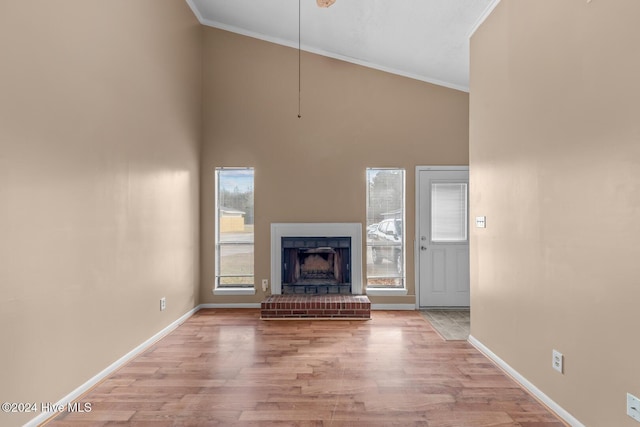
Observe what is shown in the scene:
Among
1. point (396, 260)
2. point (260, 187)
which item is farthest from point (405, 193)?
point (260, 187)

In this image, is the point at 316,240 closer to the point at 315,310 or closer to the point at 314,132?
the point at 315,310

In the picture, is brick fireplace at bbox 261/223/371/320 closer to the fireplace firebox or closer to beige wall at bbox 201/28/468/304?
the fireplace firebox

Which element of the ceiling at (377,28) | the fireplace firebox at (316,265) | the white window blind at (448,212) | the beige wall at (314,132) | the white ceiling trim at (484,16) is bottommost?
the fireplace firebox at (316,265)

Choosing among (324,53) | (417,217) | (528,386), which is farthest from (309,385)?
(324,53)

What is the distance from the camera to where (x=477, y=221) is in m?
3.38

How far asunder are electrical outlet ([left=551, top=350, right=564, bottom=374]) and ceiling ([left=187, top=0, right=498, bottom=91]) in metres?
2.92

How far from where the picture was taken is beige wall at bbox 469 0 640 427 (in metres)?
1.74

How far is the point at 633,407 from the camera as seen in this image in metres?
1.69

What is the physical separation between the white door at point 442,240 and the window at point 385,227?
26 cm

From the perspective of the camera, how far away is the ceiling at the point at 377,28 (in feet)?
11.3

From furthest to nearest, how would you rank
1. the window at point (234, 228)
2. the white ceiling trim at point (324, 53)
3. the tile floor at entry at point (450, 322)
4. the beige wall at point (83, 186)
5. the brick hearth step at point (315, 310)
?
the window at point (234, 228) < the white ceiling trim at point (324, 53) < the brick hearth step at point (315, 310) < the tile floor at entry at point (450, 322) < the beige wall at point (83, 186)

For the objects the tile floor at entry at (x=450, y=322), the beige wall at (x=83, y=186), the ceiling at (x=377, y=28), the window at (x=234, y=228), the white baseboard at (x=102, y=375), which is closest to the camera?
the beige wall at (x=83, y=186)

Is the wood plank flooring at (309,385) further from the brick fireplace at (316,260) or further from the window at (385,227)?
the window at (385,227)

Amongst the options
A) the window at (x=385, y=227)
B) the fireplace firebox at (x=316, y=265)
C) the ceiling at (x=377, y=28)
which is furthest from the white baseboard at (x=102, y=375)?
the ceiling at (x=377, y=28)
